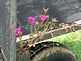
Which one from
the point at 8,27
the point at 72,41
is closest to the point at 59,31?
the point at 72,41

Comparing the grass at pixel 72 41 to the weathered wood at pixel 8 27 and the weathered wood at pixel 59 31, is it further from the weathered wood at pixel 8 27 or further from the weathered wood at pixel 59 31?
the weathered wood at pixel 8 27

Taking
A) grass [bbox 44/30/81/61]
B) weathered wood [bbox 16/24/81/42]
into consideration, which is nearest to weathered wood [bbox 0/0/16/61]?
weathered wood [bbox 16/24/81/42]

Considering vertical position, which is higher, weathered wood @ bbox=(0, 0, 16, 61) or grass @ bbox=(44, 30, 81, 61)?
weathered wood @ bbox=(0, 0, 16, 61)

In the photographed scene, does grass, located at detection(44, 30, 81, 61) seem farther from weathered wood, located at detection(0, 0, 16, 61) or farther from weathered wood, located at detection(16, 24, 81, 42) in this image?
Answer: weathered wood, located at detection(0, 0, 16, 61)

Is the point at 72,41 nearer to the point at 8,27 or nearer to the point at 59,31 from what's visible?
the point at 59,31

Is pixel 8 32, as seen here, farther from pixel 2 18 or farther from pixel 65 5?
pixel 65 5

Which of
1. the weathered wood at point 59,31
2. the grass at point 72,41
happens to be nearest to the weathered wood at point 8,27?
the weathered wood at point 59,31

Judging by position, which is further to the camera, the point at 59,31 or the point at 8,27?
the point at 59,31

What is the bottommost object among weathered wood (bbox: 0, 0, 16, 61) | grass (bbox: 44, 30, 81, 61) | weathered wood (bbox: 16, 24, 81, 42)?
grass (bbox: 44, 30, 81, 61)

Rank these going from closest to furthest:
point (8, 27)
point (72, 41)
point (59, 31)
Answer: point (8, 27) < point (59, 31) < point (72, 41)
